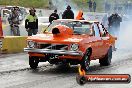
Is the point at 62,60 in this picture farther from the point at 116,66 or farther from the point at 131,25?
the point at 131,25

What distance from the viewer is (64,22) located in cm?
1232

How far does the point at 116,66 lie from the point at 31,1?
39.7 metres

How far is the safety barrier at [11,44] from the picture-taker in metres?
16.8

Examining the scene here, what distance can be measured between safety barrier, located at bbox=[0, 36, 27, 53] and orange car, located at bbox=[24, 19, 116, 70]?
195 inches

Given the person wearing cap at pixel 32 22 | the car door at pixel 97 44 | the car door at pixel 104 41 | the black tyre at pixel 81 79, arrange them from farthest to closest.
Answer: the person wearing cap at pixel 32 22 → the car door at pixel 104 41 → the car door at pixel 97 44 → the black tyre at pixel 81 79

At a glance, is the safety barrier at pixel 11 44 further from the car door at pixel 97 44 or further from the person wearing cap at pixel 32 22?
the car door at pixel 97 44

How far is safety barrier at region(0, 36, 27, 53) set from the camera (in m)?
16.8

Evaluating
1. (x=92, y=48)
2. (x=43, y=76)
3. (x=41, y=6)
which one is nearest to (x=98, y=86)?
(x=43, y=76)

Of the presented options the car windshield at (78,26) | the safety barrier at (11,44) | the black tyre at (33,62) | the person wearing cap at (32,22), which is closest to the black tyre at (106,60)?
the car windshield at (78,26)

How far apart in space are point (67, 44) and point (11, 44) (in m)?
6.90

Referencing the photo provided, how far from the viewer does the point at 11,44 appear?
1725 cm

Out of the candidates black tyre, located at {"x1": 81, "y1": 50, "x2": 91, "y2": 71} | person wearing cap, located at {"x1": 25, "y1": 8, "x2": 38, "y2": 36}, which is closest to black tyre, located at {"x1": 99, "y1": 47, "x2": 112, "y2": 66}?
Result: black tyre, located at {"x1": 81, "y1": 50, "x2": 91, "y2": 71}

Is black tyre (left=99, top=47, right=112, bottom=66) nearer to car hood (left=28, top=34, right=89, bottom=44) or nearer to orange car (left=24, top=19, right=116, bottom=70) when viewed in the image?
orange car (left=24, top=19, right=116, bottom=70)

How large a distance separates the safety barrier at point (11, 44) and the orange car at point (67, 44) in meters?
4.94
